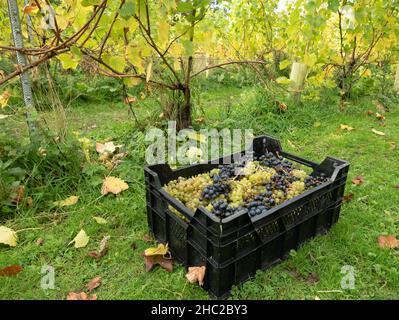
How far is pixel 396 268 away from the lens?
1871 millimetres

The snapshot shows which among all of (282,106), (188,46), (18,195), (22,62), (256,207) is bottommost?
(18,195)

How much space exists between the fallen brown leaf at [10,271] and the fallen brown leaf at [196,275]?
96 cm

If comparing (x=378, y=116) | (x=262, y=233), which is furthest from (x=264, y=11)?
(x=262, y=233)

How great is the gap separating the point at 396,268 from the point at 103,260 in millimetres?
1671

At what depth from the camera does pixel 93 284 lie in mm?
1817

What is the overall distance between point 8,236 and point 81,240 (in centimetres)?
45

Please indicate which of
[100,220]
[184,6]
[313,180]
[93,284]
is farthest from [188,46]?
[93,284]

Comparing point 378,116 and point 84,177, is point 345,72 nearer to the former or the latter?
point 378,116

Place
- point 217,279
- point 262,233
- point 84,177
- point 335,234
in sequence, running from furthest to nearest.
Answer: point 84,177 < point 335,234 < point 262,233 < point 217,279

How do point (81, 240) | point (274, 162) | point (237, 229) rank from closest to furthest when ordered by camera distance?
point (237, 229) < point (81, 240) < point (274, 162)

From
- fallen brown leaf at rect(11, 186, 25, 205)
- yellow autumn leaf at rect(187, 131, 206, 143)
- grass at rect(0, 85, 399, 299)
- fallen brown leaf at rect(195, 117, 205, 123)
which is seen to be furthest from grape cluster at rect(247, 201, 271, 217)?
fallen brown leaf at rect(195, 117, 205, 123)

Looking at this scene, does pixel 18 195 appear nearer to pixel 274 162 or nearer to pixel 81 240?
pixel 81 240

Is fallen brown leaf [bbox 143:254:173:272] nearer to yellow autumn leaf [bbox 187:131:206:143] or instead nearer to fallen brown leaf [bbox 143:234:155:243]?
fallen brown leaf [bbox 143:234:155:243]

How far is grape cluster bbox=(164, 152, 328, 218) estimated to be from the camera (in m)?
1.91
